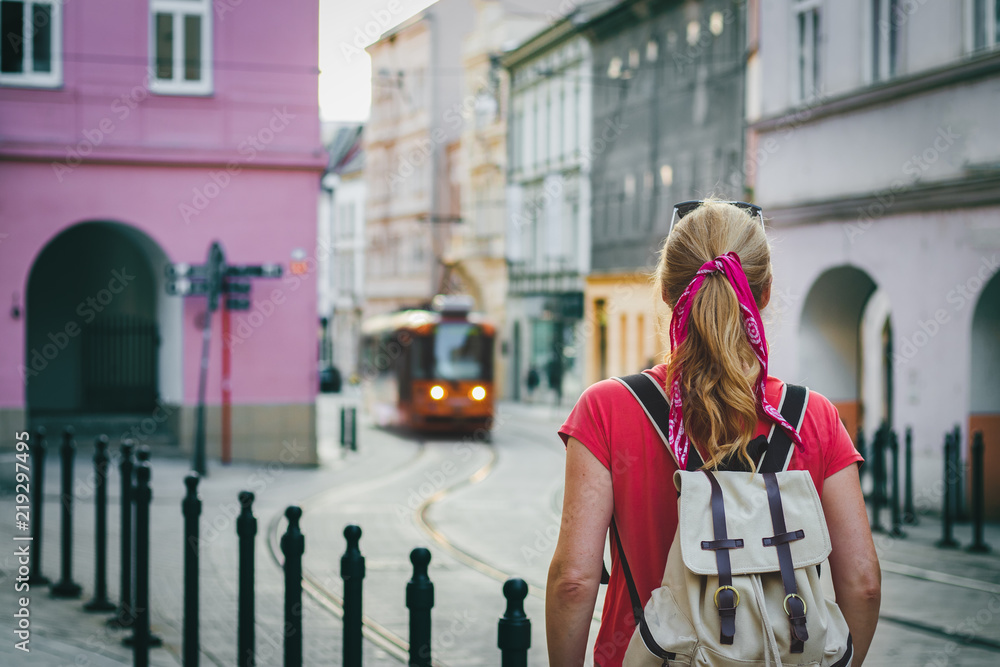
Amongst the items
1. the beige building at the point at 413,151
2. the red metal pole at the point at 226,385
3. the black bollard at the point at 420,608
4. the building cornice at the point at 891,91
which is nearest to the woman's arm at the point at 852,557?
the black bollard at the point at 420,608

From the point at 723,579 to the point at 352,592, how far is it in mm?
2485

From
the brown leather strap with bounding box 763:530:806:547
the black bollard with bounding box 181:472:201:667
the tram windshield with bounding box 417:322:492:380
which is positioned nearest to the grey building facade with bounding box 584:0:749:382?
the tram windshield with bounding box 417:322:492:380

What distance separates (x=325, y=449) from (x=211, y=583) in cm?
1408

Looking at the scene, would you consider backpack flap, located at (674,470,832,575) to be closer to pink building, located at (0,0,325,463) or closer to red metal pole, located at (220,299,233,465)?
→ pink building, located at (0,0,325,463)

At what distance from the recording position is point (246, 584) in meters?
5.86

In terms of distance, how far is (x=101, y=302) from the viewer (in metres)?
22.0

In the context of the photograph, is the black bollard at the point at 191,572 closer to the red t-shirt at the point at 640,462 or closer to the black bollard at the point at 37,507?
the black bollard at the point at 37,507

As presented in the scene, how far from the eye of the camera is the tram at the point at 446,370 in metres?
27.4

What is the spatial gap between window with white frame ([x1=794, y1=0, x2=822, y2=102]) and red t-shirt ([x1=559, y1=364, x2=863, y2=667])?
15.2 m

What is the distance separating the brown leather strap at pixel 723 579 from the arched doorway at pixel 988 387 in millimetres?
12486

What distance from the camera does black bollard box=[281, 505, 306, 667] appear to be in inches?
197

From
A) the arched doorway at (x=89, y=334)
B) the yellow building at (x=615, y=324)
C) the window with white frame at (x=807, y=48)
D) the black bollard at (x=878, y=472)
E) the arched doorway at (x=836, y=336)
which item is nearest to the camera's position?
the black bollard at (x=878, y=472)

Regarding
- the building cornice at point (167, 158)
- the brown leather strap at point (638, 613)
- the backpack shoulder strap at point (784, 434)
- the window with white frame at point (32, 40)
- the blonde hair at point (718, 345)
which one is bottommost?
the brown leather strap at point (638, 613)

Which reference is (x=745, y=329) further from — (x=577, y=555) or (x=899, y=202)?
(x=899, y=202)
